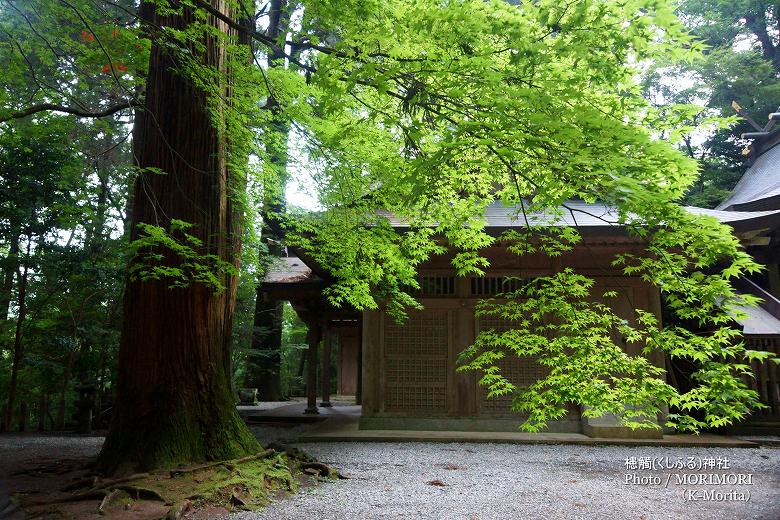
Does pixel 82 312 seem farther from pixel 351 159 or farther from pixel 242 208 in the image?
pixel 351 159

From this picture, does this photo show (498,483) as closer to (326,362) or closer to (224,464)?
(224,464)

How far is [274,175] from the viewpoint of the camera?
15.2 feet

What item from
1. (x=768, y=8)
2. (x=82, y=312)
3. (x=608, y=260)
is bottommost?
(x=82, y=312)

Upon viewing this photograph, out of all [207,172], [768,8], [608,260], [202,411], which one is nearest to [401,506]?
[202,411]

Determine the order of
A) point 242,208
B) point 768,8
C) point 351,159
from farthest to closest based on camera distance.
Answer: point 768,8 < point 242,208 < point 351,159

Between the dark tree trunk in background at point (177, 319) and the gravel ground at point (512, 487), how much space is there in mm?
1021

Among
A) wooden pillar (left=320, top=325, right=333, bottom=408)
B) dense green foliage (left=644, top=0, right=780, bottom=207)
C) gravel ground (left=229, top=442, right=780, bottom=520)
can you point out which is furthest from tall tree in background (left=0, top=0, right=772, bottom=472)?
dense green foliage (left=644, top=0, right=780, bottom=207)

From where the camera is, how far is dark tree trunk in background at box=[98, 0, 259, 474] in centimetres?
414

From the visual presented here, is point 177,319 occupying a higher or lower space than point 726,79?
lower

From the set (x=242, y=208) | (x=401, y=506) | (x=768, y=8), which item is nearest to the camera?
(x=401, y=506)

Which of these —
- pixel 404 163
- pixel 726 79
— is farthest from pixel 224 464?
pixel 726 79

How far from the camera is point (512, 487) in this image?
4.51 meters

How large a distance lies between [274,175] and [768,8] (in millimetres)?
19253

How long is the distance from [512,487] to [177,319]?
3.47m
